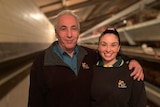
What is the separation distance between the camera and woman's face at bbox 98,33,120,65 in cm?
150

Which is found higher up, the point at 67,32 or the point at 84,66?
the point at 67,32

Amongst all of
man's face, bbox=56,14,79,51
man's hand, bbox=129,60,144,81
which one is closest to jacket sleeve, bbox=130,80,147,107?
man's hand, bbox=129,60,144,81

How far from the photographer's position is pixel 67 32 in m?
1.52

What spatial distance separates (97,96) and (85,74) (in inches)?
Answer: 6.2

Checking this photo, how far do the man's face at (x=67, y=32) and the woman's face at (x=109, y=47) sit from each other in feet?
0.55

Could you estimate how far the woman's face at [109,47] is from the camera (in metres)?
1.50

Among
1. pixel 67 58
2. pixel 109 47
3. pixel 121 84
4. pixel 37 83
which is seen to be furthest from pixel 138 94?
pixel 37 83

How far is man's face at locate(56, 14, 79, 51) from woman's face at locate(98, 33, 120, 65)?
6.6 inches

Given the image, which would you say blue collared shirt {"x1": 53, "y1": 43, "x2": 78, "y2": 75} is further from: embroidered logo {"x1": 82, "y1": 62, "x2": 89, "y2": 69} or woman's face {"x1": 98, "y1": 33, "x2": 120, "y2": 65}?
woman's face {"x1": 98, "y1": 33, "x2": 120, "y2": 65}

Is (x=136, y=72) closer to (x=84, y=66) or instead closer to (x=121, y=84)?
(x=121, y=84)

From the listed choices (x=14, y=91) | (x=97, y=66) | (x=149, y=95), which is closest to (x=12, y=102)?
(x=14, y=91)

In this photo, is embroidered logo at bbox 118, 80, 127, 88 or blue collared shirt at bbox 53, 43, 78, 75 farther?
blue collared shirt at bbox 53, 43, 78, 75

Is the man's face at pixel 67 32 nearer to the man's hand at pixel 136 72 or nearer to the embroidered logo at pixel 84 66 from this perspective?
the embroidered logo at pixel 84 66

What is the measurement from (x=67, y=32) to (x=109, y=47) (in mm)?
260
